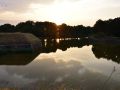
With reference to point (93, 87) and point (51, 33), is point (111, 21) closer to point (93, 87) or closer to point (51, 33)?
point (51, 33)

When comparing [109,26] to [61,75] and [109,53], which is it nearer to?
[109,53]

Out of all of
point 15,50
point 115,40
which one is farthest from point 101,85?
point 115,40

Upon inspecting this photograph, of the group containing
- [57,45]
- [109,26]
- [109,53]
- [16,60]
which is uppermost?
[109,26]

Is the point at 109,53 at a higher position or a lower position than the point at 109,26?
lower

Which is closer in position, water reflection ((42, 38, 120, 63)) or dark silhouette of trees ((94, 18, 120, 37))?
water reflection ((42, 38, 120, 63))

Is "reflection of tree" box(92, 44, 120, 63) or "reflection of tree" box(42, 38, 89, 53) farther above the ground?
"reflection of tree" box(92, 44, 120, 63)

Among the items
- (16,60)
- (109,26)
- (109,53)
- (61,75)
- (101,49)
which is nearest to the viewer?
(61,75)

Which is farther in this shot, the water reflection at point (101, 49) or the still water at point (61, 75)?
the water reflection at point (101, 49)

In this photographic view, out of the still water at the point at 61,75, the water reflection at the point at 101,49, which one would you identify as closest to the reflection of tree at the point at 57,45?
the water reflection at the point at 101,49

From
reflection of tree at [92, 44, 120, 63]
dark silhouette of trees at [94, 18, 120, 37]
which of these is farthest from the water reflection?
dark silhouette of trees at [94, 18, 120, 37]

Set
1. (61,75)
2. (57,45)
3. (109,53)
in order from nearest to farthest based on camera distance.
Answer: (61,75), (109,53), (57,45)

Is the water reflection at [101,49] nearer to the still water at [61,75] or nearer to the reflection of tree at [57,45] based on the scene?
the reflection of tree at [57,45]

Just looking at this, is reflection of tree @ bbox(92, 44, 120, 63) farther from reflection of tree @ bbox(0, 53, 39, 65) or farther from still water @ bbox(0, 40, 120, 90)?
reflection of tree @ bbox(0, 53, 39, 65)

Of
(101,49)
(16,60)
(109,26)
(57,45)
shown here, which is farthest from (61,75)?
(109,26)
